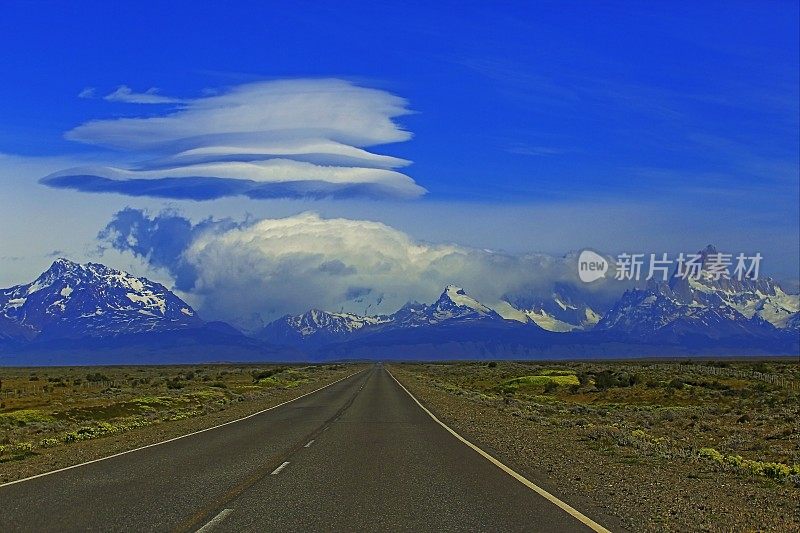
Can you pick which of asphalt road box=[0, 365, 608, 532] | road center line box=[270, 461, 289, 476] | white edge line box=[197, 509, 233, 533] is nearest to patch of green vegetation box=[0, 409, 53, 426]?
asphalt road box=[0, 365, 608, 532]

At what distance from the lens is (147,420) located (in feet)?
122

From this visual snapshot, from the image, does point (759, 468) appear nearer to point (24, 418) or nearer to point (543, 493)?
point (543, 493)

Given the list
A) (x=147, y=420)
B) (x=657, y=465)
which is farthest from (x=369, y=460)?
(x=147, y=420)

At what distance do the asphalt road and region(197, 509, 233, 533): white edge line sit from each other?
0.05 feet

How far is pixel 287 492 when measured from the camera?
14.6 meters

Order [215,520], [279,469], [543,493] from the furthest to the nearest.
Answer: [279,469] → [543,493] → [215,520]

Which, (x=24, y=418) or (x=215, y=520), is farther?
(x=24, y=418)

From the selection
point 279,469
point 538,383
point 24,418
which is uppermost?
point 279,469

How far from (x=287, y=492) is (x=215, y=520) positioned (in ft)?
9.51

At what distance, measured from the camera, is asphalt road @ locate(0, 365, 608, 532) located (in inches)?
462

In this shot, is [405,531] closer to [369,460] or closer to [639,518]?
[639,518]

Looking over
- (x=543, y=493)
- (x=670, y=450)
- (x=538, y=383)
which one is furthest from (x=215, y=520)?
(x=538, y=383)

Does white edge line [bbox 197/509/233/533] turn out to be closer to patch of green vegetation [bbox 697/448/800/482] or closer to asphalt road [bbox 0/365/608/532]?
asphalt road [bbox 0/365/608/532]

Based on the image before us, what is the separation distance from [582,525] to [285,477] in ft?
22.7
